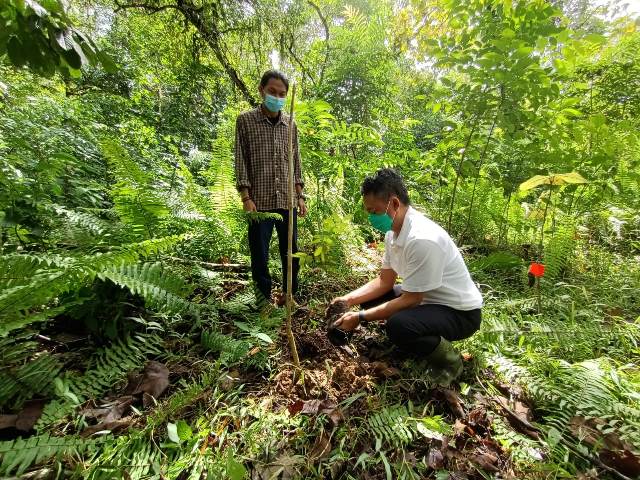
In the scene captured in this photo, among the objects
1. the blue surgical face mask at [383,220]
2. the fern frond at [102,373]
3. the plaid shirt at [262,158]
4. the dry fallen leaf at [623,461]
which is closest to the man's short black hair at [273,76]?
the plaid shirt at [262,158]

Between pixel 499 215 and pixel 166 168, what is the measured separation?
17.3ft

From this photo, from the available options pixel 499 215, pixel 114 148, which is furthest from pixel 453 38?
pixel 114 148

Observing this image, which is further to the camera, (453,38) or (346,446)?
(453,38)

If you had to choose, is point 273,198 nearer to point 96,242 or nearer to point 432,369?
point 96,242

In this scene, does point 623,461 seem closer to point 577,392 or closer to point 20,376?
point 577,392

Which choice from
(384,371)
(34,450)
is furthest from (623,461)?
(34,450)

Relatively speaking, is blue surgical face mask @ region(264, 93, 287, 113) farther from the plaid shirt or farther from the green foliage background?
the green foliage background

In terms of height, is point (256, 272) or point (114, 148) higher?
point (114, 148)

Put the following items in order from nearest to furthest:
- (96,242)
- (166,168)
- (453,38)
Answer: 1. (96,242)
2. (453,38)
3. (166,168)

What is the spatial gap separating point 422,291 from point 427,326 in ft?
0.78

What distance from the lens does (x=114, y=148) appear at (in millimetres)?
2500

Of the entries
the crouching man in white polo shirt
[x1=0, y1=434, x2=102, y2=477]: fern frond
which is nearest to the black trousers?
the crouching man in white polo shirt

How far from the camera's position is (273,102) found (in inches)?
99.7

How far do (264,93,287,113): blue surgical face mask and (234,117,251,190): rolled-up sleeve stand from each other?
275mm
